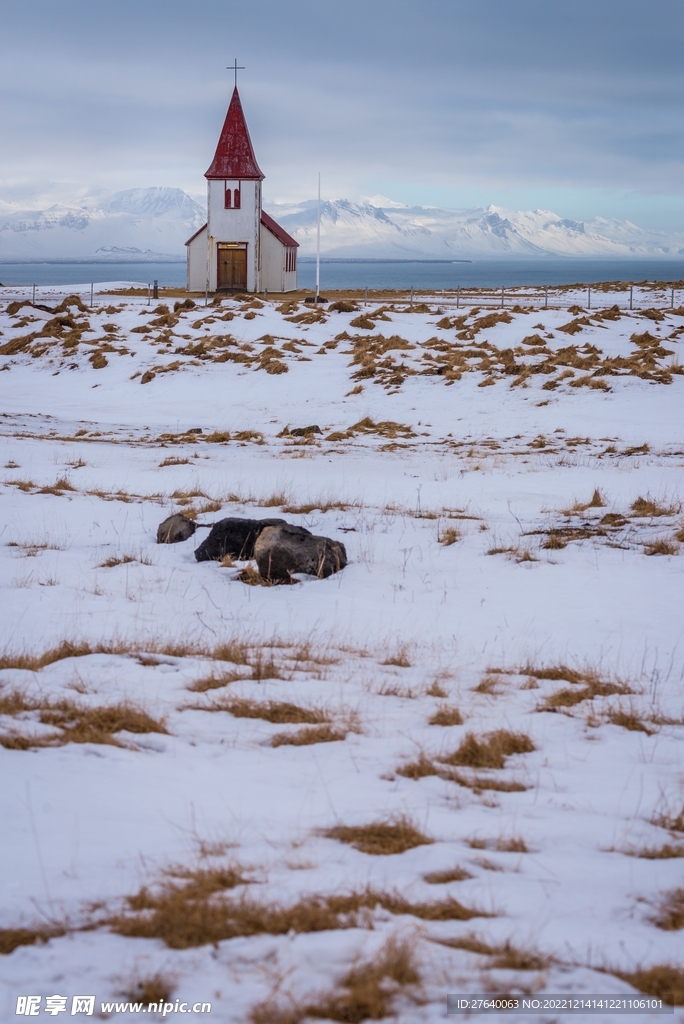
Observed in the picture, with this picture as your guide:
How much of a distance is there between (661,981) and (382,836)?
4.28 feet

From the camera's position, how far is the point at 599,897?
351 centimetres

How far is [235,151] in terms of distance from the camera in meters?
48.4

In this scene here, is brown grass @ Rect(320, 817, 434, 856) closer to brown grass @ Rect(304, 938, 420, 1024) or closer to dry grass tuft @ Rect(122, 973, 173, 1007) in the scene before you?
brown grass @ Rect(304, 938, 420, 1024)

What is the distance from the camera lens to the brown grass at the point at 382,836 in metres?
3.82

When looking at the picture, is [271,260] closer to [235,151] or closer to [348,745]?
[235,151]

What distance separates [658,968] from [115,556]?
23.4ft

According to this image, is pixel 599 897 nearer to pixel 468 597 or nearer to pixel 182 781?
pixel 182 781

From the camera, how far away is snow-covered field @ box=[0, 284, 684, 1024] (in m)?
3.14

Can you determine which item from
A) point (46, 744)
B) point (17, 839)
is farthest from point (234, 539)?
point (17, 839)

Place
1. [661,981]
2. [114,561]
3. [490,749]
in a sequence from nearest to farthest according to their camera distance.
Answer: [661,981] → [490,749] → [114,561]

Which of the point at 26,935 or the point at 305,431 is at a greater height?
the point at 305,431

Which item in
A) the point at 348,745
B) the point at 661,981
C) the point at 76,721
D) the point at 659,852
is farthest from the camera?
the point at 76,721

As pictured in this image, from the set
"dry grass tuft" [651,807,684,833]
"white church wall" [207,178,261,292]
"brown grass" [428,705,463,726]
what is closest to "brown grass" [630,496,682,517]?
"brown grass" [428,705,463,726]

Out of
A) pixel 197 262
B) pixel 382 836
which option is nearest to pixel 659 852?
pixel 382 836
